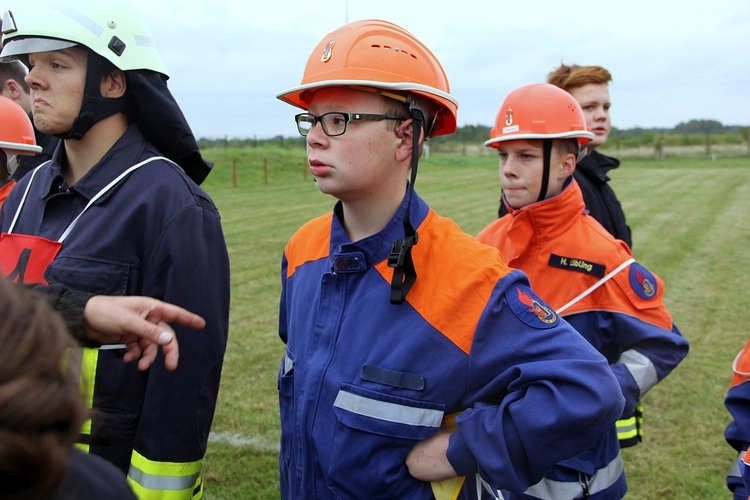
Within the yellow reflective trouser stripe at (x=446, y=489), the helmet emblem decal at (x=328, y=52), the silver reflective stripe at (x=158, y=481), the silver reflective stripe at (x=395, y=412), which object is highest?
the helmet emblem decal at (x=328, y=52)

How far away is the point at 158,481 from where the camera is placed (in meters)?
2.35

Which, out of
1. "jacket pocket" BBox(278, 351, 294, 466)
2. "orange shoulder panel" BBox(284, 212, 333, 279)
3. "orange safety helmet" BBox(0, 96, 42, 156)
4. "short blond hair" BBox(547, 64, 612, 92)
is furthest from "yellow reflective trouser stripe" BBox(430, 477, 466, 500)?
"short blond hair" BBox(547, 64, 612, 92)

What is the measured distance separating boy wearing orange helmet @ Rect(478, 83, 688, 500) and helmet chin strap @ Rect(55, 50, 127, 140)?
5.80 feet

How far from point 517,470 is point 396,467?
33 cm

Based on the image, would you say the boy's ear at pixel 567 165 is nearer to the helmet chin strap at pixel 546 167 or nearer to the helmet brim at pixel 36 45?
the helmet chin strap at pixel 546 167

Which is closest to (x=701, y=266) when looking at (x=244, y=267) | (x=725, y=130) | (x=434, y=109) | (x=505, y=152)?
(x=244, y=267)

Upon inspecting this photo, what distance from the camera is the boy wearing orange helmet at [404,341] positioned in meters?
1.88

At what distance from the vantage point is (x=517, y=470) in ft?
6.19

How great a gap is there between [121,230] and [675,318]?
7.98 m

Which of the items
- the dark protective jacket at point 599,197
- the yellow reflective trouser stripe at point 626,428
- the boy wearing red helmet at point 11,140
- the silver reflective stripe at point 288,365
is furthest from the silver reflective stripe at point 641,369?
the boy wearing red helmet at point 11,140

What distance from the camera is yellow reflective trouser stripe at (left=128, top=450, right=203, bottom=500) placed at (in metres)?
2.35

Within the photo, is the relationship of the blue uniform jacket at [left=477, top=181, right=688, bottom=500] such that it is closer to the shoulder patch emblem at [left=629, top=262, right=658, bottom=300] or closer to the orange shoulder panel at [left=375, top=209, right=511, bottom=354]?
the shoulder patch emblem at [left=629, top=262, right=658, bottom=300]

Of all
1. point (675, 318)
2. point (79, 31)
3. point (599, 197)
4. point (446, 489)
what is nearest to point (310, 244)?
point (446, 489)

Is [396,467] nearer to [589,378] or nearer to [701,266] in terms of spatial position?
[589,378]
